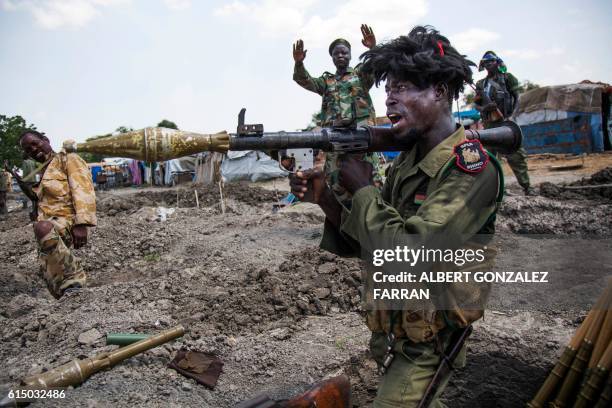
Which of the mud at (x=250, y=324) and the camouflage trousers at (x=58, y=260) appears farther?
the camouflage trousers at (x=58, y=260)

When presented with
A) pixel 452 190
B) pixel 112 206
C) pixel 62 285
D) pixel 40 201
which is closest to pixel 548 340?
pixel 452 190

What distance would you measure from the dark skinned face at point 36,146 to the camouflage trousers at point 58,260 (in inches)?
29.2

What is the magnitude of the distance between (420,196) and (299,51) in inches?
157

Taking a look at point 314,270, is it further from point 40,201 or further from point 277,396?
point 40,201

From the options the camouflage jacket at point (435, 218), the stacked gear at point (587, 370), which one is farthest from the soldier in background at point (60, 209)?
the stacked gear at point (587, 370)

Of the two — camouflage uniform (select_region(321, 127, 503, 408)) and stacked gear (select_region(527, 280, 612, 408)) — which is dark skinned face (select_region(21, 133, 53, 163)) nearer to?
camouflage uniform (select_region(321, 127, 503, 408))

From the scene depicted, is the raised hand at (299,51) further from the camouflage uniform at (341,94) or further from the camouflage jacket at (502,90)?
the camouflage jacket at (502,90)

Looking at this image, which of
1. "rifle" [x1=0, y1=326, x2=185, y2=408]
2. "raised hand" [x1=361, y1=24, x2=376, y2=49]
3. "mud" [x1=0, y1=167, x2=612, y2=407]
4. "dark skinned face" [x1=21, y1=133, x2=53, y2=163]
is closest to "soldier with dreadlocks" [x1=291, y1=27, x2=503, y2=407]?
"mud" [x1=0, y1=167, x2=612, y2=407]

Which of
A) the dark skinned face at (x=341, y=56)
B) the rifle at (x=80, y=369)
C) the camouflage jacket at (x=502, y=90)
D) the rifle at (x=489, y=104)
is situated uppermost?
the dark skinned face at (x=341, y=56)

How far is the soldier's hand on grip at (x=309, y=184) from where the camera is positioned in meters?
2.15

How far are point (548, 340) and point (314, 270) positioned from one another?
2304 millimetres

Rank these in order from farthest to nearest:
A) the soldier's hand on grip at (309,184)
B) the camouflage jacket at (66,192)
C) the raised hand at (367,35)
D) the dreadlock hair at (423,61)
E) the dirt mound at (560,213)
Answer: the dirt mound at (560,213) < the raised hand at (367,35) < the camouflage jacket at (66,192) < the soldier's hand on grip at (309,184) < the dreadlock hair at (423,61)

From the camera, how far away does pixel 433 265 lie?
6.07ft

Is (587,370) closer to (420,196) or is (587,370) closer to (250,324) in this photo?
(420,196)
